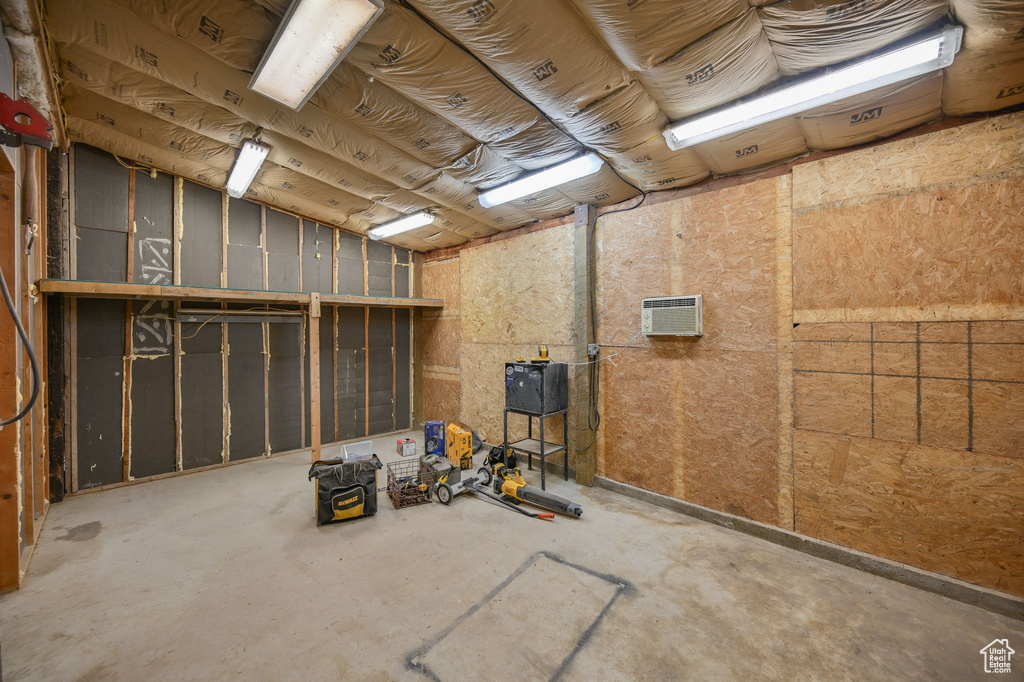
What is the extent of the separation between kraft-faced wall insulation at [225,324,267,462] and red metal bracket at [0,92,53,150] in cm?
368

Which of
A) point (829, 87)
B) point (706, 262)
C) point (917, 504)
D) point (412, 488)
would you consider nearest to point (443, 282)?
point (412, 488)

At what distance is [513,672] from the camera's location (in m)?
1.88

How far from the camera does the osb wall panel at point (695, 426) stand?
3043 millimetres

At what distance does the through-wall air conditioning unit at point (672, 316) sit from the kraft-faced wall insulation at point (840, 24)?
1667 millimetres

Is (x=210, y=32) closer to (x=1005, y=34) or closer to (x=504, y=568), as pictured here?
(x=504, y=568)

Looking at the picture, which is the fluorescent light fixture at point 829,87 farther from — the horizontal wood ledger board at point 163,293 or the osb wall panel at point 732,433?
the horizontal wood ledger board at point 163,293

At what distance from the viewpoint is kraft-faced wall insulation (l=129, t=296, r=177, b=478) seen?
13.7 feet

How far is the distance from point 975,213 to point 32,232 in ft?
20.6

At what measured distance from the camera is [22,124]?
1.42m

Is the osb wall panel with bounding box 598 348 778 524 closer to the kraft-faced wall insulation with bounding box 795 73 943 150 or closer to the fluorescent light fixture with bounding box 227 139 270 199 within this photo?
the kraft-faced wall insulation with bounding box 795 73 943 150

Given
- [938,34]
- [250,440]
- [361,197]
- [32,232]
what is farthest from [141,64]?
[938,34]

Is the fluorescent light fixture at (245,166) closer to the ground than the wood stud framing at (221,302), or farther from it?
farther from it

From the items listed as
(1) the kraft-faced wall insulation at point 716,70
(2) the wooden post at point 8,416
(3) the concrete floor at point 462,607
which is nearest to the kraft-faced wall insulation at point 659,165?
(1) the kraft-faced wall insulation at point 716,70

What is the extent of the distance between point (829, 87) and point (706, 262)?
4.44 feet
